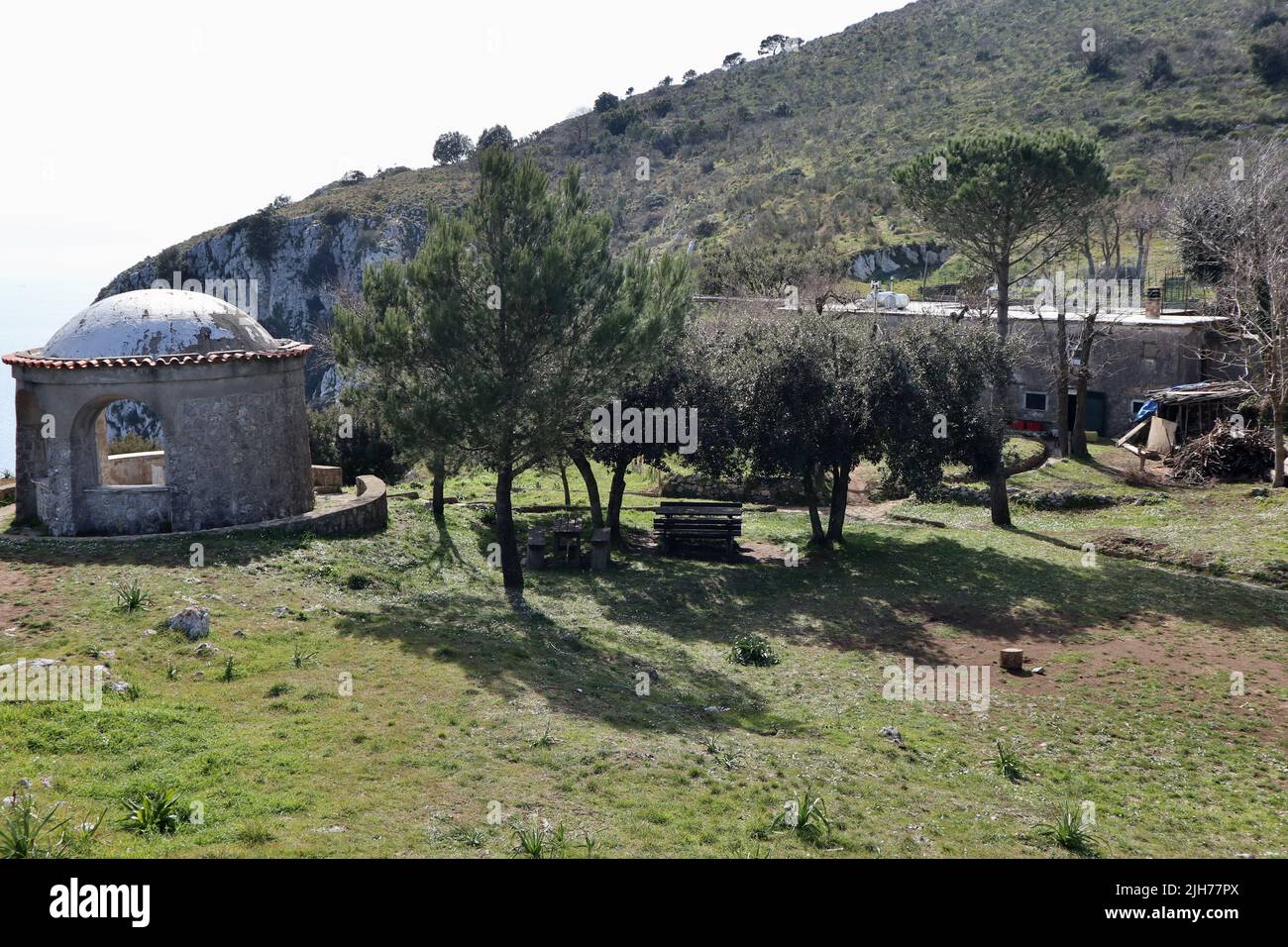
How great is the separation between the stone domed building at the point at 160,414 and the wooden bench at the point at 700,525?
31.0ft

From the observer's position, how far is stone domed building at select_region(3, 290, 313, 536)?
67.1 ft

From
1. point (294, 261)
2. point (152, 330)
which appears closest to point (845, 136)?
point (294, 261)

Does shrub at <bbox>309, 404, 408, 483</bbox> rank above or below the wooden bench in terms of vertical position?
above

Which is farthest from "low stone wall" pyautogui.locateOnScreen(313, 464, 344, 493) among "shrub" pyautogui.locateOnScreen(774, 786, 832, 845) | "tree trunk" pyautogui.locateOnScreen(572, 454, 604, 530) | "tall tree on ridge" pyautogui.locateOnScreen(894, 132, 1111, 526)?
"tall tree on ridge" pyautogui.locateOnScreen(894, 132, 1111, 526)

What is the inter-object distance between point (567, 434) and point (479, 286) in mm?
3492

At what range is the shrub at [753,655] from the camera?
57.8 feet

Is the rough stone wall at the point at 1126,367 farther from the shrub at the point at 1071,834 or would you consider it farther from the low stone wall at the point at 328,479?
the shrub at the point at 1071,834

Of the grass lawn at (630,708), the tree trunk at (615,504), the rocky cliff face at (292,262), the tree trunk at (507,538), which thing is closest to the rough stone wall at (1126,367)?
the grass lawn at (630,708)

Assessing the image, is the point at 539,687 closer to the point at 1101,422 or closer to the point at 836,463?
the point at 836,463

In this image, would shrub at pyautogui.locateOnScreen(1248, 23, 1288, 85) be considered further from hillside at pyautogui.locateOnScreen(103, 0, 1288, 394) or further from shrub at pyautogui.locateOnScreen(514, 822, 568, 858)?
shrub at pyautogui.locateOnScreen(514, 822, 568, 858)

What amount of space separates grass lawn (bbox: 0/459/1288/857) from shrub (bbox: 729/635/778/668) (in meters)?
0.31

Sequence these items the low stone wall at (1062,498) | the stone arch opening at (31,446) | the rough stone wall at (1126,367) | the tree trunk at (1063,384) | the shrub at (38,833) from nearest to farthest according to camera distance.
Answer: the shrub at (38,833), the stone arch opening at (31,446), the low stone wall at (1062,498), the tree trunk at (1063,384), the rough stone wall at (1126,367)

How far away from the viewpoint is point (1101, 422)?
42.8 m
